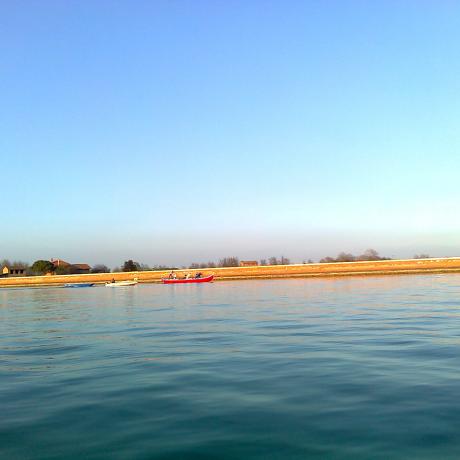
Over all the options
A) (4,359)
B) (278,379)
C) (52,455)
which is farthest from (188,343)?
(52,455)

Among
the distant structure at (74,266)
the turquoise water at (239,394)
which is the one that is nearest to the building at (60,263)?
the distant structure at (74,266)

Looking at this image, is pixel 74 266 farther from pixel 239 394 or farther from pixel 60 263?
pixel 239 394

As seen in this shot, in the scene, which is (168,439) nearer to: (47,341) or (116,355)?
(116,355)

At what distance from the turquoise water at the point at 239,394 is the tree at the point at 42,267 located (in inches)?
5081

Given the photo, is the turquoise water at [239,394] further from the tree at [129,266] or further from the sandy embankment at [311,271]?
the tree at [129,266]

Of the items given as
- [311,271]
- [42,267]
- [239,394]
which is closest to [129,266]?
[42,267]

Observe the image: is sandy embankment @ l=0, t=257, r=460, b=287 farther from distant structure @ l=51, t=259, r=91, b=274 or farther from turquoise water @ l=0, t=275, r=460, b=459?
turquoise water @ l=0, t=275, r=460, b=459

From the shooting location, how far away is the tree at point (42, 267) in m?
141

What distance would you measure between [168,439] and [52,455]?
1551mm

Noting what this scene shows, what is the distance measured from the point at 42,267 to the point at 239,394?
463 ft

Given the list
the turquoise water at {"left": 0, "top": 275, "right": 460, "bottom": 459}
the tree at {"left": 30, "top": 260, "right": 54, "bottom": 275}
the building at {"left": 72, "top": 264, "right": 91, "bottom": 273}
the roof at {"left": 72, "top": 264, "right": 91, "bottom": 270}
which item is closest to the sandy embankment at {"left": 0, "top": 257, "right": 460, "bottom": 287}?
the tree at {"left": 30, "top": 260, "right": 54, "bottom": 275}

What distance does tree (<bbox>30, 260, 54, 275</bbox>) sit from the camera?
141000 millimetres

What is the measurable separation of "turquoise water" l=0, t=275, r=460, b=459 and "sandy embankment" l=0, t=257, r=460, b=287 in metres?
78.0

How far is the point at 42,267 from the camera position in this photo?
463 ft
